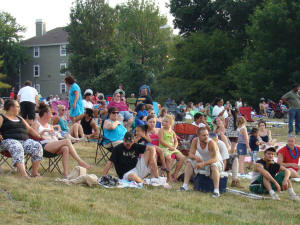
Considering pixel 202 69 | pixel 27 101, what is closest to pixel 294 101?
pixel 27 101

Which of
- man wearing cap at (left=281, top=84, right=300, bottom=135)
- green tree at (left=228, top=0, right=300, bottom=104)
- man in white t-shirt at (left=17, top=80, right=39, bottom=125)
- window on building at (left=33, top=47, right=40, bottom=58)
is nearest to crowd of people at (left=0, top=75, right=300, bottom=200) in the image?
man in white t-shirt at (left=17, top=80, right=39, bottom=125)

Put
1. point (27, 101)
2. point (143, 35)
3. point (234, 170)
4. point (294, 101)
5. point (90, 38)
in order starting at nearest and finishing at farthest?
point (234, 170) → point (27, 101) → point (294, 101) → point (90, 38) → point (143, 35)

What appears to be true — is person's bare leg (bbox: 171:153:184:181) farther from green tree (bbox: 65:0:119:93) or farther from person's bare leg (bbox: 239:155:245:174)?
green tree (bbox: 65:0:119:93)

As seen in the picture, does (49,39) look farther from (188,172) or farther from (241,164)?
(188,172)

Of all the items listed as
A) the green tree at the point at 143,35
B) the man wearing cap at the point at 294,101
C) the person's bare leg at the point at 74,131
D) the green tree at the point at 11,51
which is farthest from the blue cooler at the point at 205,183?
the green tree at the point at 11,51

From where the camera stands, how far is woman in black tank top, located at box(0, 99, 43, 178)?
7.86 metres

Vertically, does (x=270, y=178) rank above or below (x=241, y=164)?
above

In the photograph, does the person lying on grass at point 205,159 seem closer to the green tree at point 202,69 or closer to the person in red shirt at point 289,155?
the person in red shirt at point 289,155

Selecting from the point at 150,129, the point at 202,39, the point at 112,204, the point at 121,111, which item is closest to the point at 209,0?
the point at 202,39

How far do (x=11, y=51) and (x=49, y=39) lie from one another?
599cm

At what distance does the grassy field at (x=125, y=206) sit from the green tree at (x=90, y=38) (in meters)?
46.8

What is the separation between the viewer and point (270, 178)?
7.99m

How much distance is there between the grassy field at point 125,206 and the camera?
5695mm

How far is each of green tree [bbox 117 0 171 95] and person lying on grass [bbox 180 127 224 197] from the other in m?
39.9
